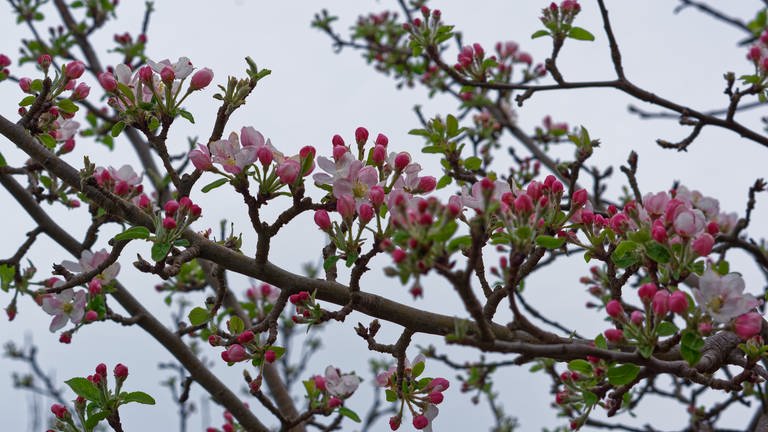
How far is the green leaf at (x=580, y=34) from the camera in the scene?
311 centimetres

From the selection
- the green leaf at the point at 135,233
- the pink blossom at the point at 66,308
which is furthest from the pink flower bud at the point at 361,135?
the pink blossom at the point at 66,308

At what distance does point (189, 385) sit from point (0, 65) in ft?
5.59

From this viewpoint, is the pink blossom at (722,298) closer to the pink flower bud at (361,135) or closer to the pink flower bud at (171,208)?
the pink flower bud at (361,135)

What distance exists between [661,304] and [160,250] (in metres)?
1.31

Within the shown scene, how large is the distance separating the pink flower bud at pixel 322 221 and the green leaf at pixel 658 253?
859 millimetres

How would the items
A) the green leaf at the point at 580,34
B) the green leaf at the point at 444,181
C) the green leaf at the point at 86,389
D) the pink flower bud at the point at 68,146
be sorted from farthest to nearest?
the green leaf at the point at 580,34
the pink flower bud at the point at 68,146
the green leaf at the point at 444,181
the green leaf at the point at 86,389

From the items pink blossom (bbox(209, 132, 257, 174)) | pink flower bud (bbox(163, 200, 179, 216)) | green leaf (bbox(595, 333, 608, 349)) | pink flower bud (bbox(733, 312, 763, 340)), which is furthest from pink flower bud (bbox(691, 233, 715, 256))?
pink flower bud (bbox(163, 200, 179, 216))

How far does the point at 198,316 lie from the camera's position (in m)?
2.19

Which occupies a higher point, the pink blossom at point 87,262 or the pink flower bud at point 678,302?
the pink blossom at point 87,262

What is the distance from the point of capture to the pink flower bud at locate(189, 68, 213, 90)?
1.95 m

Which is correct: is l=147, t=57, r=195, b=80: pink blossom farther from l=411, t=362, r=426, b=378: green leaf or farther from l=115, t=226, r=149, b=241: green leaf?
l=411, t=362, r=426, b=378: green leaf

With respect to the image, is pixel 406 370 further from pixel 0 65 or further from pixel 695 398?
pixel 695 398

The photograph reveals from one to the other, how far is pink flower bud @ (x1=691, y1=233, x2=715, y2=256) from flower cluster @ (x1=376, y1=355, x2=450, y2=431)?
83 centimetres

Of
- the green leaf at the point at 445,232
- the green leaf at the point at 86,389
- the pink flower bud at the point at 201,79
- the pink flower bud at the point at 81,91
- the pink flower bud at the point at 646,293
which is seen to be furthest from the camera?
the pink flower bud at the point at 81,91
